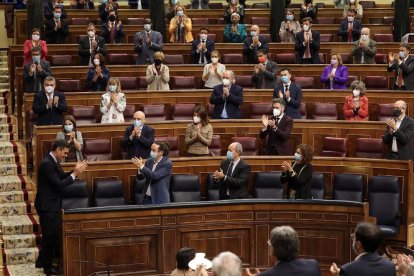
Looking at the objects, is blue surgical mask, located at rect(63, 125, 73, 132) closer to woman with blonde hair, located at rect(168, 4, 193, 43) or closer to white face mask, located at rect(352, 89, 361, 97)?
white face mask, located at rect(352, 89, 361, 97)

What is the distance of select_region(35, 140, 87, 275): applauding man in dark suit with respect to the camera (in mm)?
9305

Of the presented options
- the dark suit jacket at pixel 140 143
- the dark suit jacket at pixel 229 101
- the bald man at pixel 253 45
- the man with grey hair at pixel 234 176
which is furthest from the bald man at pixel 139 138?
the bald man at pixel 253 45

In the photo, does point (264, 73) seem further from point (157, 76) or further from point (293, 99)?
point (157, 76)

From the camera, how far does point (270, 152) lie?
1101 centimetres

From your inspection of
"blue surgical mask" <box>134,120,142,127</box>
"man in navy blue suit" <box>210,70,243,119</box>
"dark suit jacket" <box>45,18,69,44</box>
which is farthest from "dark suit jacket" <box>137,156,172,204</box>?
"dark suit jacket" <box>45,18,69,44</box>

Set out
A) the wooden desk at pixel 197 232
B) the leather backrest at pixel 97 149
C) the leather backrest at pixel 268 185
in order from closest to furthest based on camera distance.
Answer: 1. the wooden desk at pixel 197 232
2. the leather backrest at pixel 268 185
3. the leather backrest at pixel 97 149

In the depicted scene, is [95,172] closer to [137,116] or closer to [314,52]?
[137,116]

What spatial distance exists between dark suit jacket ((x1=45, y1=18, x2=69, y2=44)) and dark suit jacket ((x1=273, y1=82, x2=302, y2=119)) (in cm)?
401

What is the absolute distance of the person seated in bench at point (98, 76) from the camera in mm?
12336

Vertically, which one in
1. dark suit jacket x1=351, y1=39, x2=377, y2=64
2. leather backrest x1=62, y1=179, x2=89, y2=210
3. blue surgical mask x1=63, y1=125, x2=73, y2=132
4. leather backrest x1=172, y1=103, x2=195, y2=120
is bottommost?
leather backrest x1=62, y1=179, x2=89, y2=210

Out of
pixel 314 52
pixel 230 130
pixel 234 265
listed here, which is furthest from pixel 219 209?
pixel 314 52

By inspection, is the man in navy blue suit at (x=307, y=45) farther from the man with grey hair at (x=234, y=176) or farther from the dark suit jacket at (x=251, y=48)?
the man with grey hair at (x=234, y=176)

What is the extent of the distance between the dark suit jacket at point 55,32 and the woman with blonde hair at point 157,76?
2.47 m

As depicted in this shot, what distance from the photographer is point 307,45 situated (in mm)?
13688
